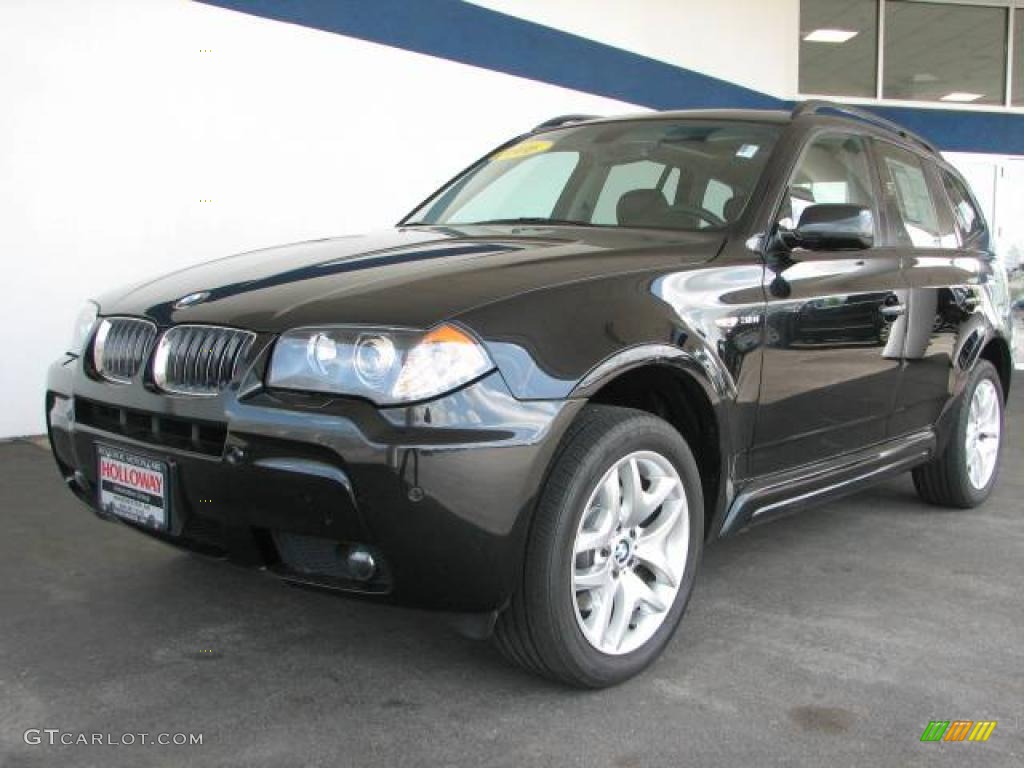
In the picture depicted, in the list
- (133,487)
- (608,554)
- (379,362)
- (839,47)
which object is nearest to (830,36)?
(839,47)

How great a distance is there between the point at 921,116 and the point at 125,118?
29.1 ft

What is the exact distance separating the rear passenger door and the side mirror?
73 centimetres

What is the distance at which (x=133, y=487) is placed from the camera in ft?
8.64

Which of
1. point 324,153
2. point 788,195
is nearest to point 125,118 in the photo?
point 324,153

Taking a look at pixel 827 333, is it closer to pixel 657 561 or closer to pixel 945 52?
pixel 657 561

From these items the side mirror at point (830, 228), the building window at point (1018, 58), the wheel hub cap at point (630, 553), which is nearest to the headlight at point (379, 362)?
the wheel hub cap at point (630, 553)

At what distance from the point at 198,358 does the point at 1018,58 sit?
12080 mm

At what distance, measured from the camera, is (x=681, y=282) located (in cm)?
287

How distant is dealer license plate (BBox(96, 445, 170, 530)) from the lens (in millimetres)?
2539

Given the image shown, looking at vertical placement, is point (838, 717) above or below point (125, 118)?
below

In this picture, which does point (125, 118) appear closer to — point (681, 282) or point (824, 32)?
point (681, 282)

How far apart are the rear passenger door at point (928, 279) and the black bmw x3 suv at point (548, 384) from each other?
3 centimetres

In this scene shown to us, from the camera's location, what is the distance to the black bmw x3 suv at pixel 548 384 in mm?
2314

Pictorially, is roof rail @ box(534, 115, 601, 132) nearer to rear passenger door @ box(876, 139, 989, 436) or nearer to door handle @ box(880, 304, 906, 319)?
rear passenger door @ box(876, 139, 989, 436)
